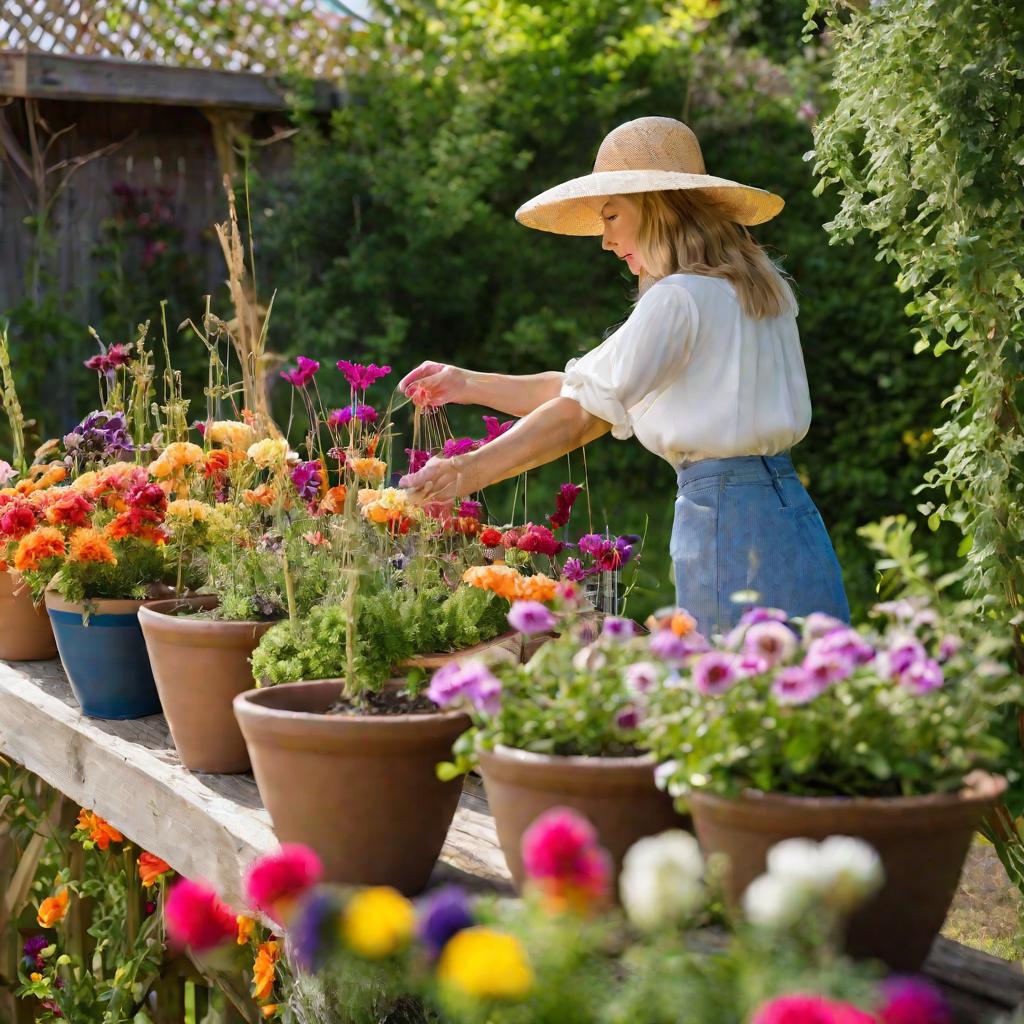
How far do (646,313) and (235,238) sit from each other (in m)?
0.89

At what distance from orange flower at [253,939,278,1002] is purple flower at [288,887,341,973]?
1.13 m

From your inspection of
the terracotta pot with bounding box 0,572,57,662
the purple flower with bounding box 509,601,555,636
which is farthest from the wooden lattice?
the purple flower with bounding box 509,601,555,636

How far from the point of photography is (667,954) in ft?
3.12

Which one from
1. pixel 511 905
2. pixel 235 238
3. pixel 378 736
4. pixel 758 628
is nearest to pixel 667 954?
pixel 511 905

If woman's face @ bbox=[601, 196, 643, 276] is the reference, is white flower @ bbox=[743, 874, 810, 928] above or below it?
below

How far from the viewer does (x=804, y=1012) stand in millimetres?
813

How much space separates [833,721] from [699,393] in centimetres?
99

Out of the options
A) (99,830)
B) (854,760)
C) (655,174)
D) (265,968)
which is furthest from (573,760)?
(99,830)

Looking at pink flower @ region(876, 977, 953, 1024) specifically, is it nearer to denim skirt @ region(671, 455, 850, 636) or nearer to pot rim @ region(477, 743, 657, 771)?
pot rim @ region(477, 743, 657, 771)

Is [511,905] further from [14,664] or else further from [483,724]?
[14,664]

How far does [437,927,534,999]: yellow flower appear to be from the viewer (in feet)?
2.85

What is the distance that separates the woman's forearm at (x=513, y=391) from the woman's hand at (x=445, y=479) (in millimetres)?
503

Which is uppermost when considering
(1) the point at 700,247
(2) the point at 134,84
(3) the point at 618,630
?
(2) the point at 134,84

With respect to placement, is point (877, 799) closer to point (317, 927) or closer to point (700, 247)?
point (317, 927)
